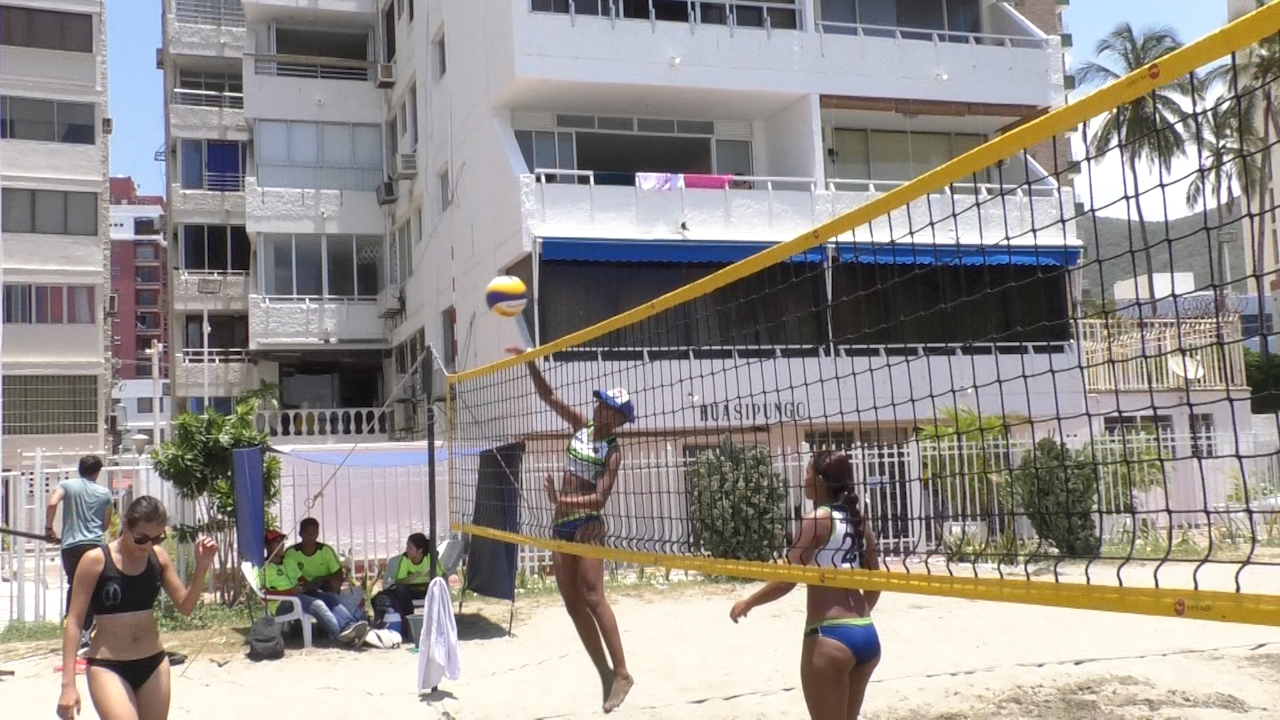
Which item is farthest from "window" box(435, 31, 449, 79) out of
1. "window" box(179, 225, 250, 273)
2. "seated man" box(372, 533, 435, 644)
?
"seated man" box(372, 533, 435, 644)

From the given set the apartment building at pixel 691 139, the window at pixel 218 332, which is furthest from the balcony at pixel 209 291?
the apartment building at pixel 691 139

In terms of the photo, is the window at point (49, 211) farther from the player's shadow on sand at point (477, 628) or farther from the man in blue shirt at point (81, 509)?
the player's shadow on sand at point (477, 628)

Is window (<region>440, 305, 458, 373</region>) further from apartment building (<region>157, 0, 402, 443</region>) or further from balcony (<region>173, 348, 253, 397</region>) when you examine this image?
balcony (<region>173, 348, 253, 397</region>)

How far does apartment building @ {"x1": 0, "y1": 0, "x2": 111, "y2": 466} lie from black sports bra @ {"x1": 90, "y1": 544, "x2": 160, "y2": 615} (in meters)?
25.4

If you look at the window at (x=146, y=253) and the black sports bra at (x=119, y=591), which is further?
the window at (x=146, y=253)

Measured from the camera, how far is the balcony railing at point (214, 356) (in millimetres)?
29859

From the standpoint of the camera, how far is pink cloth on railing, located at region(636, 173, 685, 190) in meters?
19.6

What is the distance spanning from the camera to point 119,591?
18.4 feet

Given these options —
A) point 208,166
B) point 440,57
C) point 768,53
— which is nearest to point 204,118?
point 208,166

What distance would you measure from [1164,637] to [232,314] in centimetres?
2622

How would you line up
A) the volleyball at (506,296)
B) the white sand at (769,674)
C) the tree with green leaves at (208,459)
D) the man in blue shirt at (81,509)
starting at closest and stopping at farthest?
the white sand at (769,674) < the volleyball at (506,296) < the man in blue shirt at (81,509) < the tree with green leaves at (208,459)

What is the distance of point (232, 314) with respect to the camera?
102 ft

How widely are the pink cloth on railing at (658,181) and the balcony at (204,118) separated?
48.4ft

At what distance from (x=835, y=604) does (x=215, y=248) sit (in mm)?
28336
